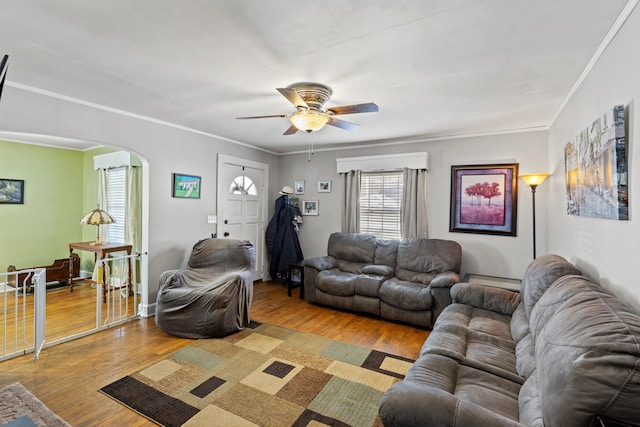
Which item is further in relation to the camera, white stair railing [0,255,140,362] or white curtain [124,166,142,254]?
white curtain [124,166,142,254]

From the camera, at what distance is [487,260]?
160 inches

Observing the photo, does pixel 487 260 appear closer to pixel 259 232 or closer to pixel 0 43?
pixel 259 232

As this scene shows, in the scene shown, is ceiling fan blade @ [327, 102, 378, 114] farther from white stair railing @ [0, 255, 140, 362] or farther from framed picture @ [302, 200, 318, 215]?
framed picture @ [302, 200, 318, 215]

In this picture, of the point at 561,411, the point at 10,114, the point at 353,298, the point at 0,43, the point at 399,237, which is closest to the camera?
the point at 561,411

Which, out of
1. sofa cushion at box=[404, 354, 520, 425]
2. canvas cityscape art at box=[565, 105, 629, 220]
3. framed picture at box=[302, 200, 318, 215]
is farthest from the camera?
framed picture at box=[302, 200, 318, 215]

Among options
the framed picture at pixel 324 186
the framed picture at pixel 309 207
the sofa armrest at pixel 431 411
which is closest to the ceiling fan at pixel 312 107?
the sofa armrest at pixel 431 411

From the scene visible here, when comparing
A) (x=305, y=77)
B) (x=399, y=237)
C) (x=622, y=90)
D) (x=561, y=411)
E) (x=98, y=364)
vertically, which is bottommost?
(x=98, y=364)

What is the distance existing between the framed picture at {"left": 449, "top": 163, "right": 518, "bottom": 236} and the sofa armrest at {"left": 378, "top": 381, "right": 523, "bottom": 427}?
328 cm

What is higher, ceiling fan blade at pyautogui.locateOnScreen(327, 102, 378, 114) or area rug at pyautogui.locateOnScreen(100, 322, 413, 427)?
ceiling fan blade at pyautogui.locateOnScreen(327, 102, 378, 114)

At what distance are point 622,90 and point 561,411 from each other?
1.71 metres

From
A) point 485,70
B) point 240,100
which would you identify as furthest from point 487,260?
point 240,100

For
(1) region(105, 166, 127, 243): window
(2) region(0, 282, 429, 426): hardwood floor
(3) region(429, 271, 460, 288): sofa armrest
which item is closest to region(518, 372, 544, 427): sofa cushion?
(2) region(0, 282, 429, 426): hardwood floor

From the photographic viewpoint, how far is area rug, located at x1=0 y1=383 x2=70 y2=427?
1926mm

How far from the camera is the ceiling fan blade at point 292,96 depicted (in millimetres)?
2162
